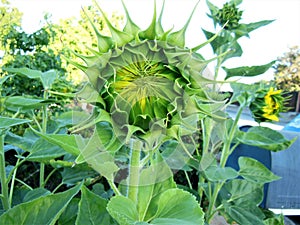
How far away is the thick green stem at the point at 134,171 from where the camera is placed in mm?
262

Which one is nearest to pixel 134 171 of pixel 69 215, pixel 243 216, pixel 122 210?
pixel 122 210

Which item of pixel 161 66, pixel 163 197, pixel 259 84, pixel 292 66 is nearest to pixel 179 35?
pixel 161 66

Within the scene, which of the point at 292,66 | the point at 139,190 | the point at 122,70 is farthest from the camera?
the point at 292,66

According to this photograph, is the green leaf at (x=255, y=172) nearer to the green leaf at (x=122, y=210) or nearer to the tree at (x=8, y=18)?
the green leaf at (x=122, y=210)

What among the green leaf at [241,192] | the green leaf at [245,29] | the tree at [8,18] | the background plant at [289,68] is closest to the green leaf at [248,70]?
the green leaf at [245,29]

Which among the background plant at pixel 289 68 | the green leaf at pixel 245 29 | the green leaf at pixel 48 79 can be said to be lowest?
the background plant at pixel 289 68

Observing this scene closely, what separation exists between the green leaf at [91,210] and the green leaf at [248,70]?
34 cm

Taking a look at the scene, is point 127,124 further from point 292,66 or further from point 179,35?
point 292,66

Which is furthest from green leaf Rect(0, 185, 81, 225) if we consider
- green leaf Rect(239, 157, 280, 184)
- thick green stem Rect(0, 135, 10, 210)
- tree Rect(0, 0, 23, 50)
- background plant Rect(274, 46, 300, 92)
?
background plant Rect(274, 46, 300, 92)

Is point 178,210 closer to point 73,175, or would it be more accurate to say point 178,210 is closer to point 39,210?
point 39,210

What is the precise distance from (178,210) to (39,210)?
107 mm

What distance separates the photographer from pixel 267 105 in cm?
65

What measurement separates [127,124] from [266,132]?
543 millimetres

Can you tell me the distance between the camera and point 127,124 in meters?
0.21
